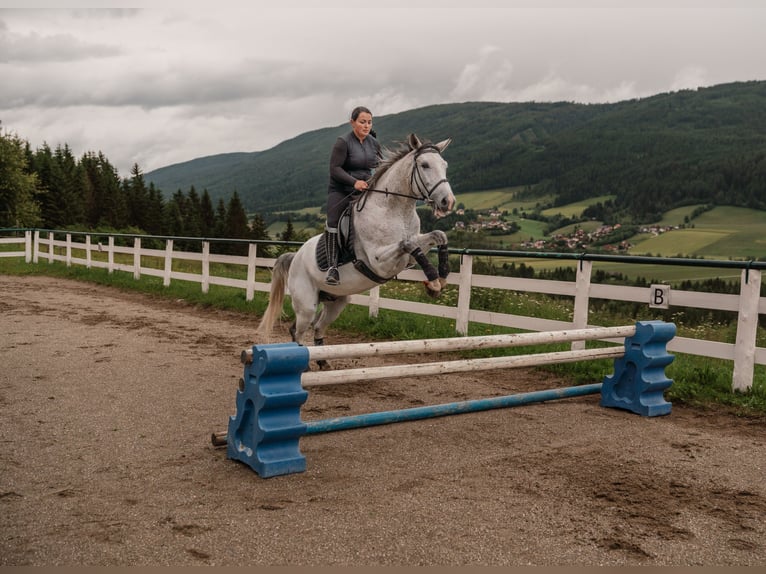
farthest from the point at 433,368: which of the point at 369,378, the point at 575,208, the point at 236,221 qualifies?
the point at 575,208

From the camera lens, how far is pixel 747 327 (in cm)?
697

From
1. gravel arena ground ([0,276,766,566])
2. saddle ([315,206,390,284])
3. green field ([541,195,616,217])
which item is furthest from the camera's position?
green field ([541,195,616,217])

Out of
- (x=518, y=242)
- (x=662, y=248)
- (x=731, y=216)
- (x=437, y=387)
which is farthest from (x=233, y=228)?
(x=437, y=387)

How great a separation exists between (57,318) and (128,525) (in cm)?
1000

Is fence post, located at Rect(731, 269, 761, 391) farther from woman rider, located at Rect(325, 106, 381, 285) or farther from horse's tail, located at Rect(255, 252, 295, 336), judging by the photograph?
horse's tail, located at Rect(255, 252, 295, 336)

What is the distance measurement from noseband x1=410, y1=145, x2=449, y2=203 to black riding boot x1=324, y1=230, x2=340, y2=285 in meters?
1.06

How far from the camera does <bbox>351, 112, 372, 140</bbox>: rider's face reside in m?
7.00

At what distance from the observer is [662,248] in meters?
69.6

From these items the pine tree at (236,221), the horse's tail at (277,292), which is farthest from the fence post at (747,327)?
the pine tree at (236,221)

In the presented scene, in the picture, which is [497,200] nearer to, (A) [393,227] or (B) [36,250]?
(B) [36,250]

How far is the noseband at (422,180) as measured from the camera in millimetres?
6332

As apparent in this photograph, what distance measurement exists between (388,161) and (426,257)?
3.97ft

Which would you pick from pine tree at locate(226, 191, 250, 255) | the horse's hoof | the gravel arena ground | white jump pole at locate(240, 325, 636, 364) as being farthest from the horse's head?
pine tree at locate(226, 191, 250, 255)

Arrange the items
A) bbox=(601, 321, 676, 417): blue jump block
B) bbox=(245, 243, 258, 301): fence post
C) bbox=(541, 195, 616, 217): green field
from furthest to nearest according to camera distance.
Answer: bbox=(541, 195, 616, 217): green field
bbox=(245, 243, 258, 301): fence post
bbox=(601, 321, 676, 417): blue jump block
